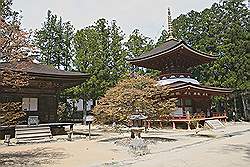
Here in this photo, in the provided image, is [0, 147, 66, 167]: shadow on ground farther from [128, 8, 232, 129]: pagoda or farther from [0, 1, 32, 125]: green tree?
[128, 8, 232, 129]: pagoda

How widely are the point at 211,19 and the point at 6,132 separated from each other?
123 ft

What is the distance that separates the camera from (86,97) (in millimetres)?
36094

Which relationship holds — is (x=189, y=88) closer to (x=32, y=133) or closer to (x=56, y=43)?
(x=32, y=133)

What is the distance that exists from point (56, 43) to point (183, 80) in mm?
25558

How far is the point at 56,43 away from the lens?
4834 cm

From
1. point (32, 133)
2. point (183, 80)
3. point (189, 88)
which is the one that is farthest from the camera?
point (183, 80)

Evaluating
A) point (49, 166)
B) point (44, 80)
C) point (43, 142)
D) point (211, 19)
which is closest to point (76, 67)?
point (44, 80)

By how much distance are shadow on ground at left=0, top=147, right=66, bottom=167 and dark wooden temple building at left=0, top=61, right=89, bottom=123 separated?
23.0ft

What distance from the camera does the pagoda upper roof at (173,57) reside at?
28.6 metres

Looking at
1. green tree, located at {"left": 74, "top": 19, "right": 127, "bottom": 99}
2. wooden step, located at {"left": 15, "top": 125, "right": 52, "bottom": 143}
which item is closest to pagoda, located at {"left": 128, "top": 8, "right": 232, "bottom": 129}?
green tree, located at {"left": 74, "top": 19, "right": 127, "bottom": 99}

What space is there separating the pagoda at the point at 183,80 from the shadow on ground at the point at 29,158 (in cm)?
1515

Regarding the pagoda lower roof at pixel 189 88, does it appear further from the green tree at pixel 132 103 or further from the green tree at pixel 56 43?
the green tree at pixel 56 43

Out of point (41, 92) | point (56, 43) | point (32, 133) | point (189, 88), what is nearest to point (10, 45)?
point (32, 133)

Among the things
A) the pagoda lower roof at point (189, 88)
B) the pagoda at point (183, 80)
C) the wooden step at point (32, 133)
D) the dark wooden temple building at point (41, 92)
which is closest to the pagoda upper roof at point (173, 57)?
the pagoda at point (183, 80)
